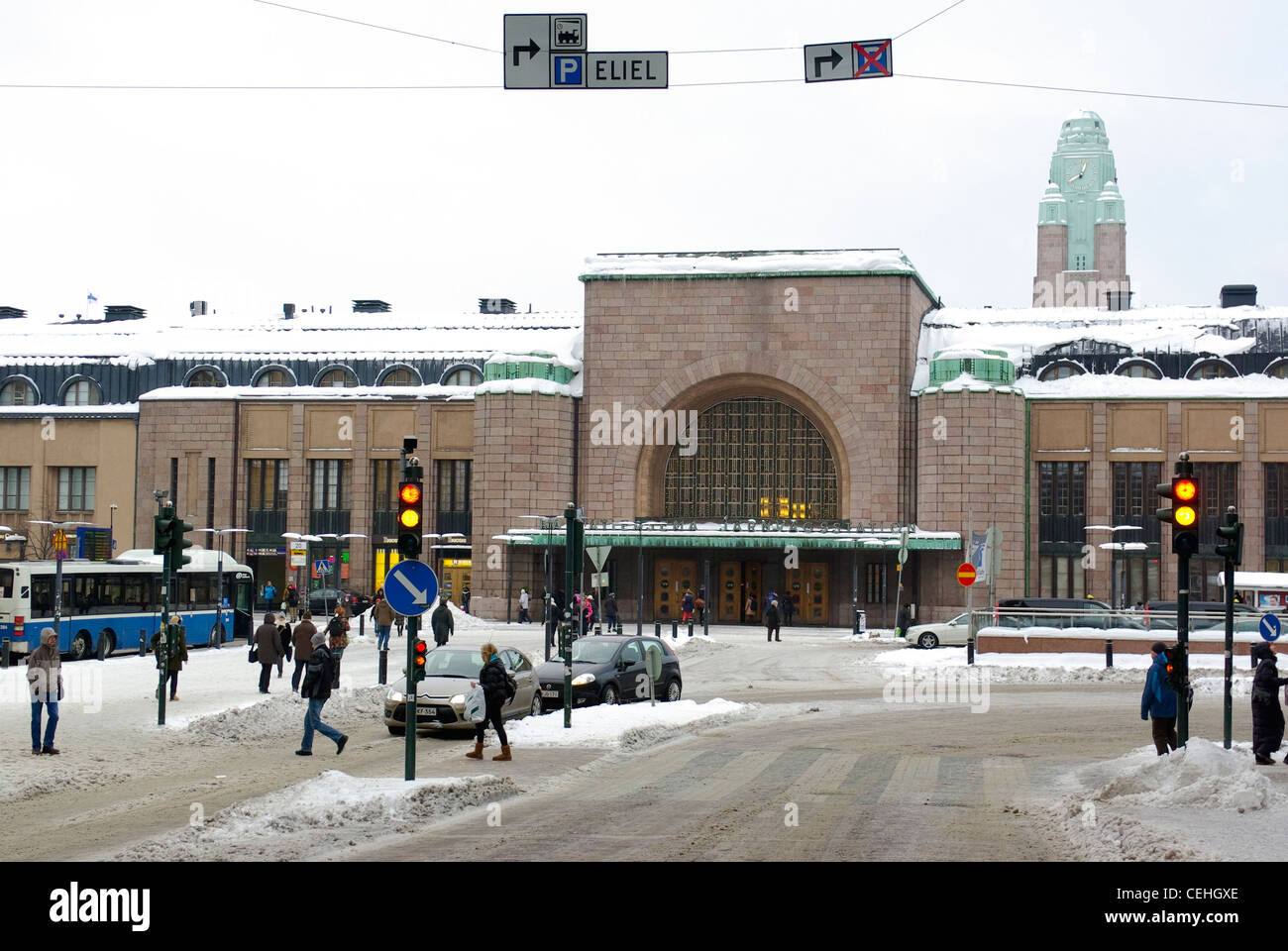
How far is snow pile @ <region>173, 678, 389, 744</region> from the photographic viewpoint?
23562 millimetres

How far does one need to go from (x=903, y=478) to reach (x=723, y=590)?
8.76m

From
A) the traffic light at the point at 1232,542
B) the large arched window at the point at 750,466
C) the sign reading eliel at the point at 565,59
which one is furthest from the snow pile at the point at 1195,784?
the large arched window at the point at 750,466

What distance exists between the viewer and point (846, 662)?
136ft

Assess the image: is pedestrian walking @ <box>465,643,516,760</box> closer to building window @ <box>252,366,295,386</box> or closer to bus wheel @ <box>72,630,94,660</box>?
bus wheel @ <box>72,630,94,660</box>

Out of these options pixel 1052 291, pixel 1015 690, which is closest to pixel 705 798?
pixel 1015 690

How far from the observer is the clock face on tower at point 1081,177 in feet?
607

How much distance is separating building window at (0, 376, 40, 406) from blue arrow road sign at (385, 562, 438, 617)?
61724mm

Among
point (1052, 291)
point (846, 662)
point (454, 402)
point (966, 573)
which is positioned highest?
point (1052, 291)

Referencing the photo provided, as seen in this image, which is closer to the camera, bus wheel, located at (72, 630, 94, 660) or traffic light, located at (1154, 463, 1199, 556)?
traffic light, located at (1154, 463, 1199, 556)

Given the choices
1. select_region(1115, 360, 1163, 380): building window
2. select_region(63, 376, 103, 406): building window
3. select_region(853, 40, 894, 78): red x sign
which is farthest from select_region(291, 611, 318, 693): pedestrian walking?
select_region(63, 376, 103, 406): building window

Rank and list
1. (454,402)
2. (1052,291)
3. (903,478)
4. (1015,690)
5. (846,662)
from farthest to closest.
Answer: (1052,291) → (454,402) → (903,478) → (846,662) → (1015,690)
